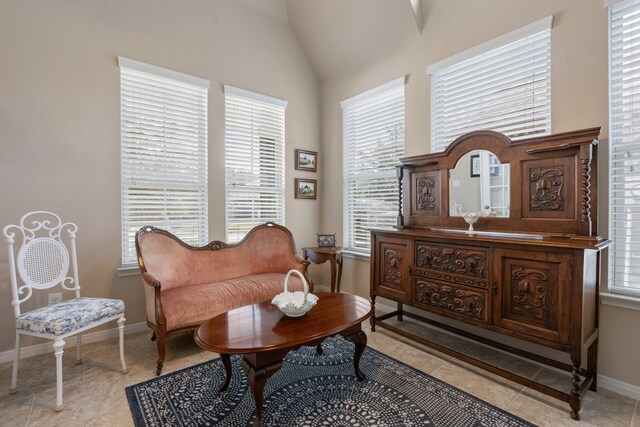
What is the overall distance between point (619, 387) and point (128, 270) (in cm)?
412

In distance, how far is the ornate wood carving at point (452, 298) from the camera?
231 centimetres

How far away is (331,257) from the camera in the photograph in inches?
147

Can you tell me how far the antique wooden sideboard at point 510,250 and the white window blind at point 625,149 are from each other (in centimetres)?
18

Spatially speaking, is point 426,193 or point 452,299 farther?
point 426,193

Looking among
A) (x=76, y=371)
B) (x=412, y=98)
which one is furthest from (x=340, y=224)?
(x=76, y=371)

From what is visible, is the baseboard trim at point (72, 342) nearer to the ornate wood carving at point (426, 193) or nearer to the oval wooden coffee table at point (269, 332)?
the oval wooden coffee table at point (269, 332)

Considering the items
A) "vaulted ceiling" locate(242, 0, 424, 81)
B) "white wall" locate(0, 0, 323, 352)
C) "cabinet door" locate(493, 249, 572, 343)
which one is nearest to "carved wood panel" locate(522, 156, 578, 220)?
"cabinet door" locate(493, 249, 572, 343)

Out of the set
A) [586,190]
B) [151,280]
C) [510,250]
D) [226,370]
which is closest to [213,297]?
[151,280]

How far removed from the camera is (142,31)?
10.2ft

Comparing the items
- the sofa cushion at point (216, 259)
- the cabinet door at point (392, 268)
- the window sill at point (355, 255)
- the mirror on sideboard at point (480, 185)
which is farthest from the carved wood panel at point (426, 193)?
the sofa cushion at point (216, 259)

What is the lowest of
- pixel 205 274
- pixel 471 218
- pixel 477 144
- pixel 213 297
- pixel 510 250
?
pixel 213 297

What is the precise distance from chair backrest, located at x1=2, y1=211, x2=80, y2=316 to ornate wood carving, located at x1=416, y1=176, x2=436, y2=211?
317 centimetres

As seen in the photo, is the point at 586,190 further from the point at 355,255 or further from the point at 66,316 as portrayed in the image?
the point at 66,316

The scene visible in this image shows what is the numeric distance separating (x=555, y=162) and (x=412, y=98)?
1.59 meters
